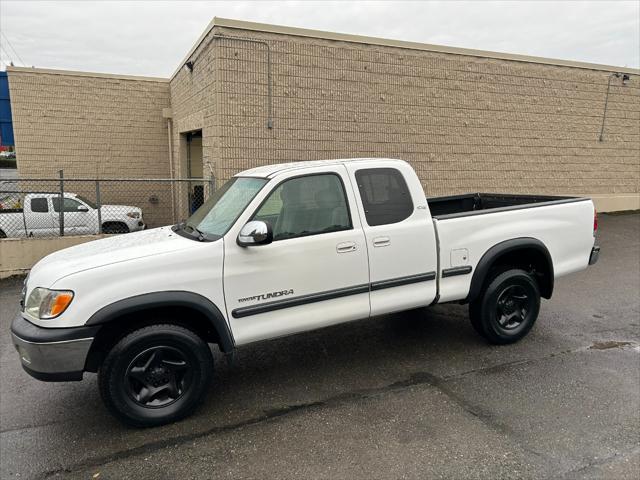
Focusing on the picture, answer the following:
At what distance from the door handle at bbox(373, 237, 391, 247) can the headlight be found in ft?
A: 7.80

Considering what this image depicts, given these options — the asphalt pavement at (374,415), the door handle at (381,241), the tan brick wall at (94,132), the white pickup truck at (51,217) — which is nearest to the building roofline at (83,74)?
the tan brick wall at (94,132)

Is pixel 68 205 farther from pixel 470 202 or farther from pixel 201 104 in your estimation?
pixel 470 202

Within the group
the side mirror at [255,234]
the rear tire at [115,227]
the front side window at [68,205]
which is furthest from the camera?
the rear tire at [115,227]

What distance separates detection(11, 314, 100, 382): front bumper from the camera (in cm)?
306

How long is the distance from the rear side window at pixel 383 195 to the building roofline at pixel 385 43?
6.25m

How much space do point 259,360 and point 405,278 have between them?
1.69 metres

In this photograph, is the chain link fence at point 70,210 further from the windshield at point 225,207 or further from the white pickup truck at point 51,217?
the windshield at point 225,207

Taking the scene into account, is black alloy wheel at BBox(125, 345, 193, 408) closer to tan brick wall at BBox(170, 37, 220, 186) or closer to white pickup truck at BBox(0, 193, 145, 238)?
tan brick wall at BBox(170, 37, 220, 186)

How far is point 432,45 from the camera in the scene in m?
11.1

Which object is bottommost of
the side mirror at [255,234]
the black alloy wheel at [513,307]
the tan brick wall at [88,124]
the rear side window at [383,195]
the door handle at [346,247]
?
the black alloy wheel at [513,307]

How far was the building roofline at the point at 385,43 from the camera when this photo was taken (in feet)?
29.7

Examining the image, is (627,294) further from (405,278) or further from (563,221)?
(405,278)

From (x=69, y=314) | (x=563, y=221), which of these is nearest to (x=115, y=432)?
(x=69, y=314)

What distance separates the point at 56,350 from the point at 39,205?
349 inches
